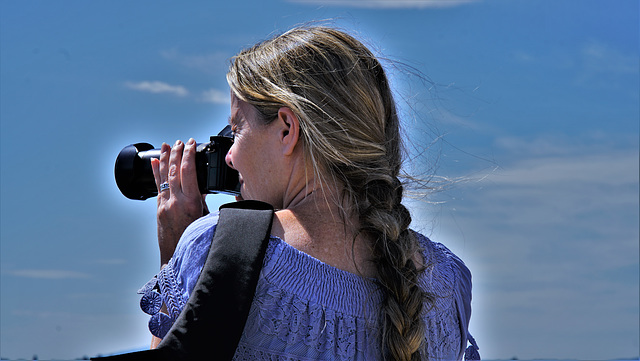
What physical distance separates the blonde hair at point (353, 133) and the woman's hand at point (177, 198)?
0.51 meters

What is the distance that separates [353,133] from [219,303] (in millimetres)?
664

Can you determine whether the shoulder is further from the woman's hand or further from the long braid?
the woman's hand

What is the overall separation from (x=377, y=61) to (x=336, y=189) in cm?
50

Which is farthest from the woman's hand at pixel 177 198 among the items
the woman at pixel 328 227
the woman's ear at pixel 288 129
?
the woman's ear at pixel 288 129

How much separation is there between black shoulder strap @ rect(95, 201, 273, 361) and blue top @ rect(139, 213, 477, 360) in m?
0.05

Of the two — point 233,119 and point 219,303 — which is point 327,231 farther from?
point 233,119

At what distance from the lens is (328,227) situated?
188cm

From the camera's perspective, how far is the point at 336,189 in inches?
76.7

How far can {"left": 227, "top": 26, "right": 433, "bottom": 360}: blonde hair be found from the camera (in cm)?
191

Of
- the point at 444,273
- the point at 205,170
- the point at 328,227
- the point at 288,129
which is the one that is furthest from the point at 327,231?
the point at 205,170

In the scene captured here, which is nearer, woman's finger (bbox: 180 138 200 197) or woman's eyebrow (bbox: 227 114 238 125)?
woman's eyebrow (bbox: 227 114 238 125)

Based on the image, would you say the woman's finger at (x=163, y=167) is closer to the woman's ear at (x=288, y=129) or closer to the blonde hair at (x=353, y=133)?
the blonde hair at (x=353, y=133)

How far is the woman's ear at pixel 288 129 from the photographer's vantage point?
195 centimetres

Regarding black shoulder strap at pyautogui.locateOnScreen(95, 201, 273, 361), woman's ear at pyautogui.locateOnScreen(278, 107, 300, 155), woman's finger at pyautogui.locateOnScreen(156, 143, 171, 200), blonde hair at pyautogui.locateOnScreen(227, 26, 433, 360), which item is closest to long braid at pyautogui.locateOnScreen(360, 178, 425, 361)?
blonde hair at pyautogui.locateOnScreen(227, 26, 433, 360)
